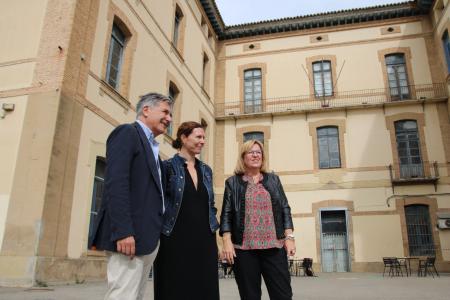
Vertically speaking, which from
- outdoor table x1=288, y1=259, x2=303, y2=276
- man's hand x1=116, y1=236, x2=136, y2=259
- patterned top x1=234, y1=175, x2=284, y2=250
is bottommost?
outdoor table x1=288, y1=259, x2=303, y2=276

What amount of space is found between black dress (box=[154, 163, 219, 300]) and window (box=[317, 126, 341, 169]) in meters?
14.6

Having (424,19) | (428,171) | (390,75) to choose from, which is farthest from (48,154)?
(424,19)

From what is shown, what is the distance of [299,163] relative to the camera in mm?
17109

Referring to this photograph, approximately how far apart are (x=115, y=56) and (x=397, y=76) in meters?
12.7

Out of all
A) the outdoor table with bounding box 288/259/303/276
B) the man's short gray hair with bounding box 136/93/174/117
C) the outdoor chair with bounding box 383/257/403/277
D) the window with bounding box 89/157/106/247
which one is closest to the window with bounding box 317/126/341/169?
the outdoor table with bounding box 288/259/303/276

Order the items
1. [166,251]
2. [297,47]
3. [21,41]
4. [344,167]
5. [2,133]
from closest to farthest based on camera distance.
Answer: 1. [166,251]
2. [2,133]
3. [21,41]
4. [344,167]
5. [297,47]

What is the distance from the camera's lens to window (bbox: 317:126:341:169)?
16.9m

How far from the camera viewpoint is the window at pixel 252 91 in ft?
61.1

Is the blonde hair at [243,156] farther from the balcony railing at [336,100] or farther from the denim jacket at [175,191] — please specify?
the balcony railing at [336,100]

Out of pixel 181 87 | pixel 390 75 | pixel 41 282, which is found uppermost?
pixel 390 75

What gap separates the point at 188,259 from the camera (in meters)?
2.73

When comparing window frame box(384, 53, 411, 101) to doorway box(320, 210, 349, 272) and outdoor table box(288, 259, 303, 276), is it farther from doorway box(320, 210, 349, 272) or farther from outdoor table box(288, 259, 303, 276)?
outdoor table box(288, 259, 303, 276)

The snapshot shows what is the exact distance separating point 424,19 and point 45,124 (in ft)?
55.1

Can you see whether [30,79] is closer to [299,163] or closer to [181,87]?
[181,87]
